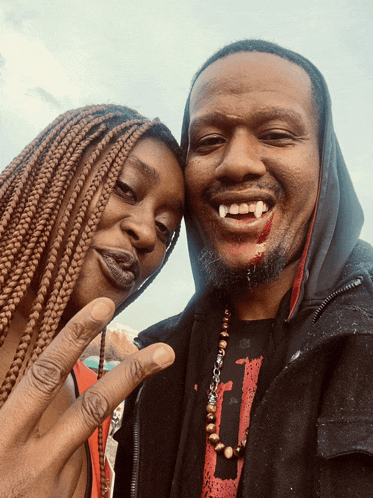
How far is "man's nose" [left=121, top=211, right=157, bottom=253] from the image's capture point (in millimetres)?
1847

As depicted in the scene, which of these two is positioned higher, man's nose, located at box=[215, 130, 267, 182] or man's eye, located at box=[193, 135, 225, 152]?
man's eye, located at box=[193, 135, 225, 152]

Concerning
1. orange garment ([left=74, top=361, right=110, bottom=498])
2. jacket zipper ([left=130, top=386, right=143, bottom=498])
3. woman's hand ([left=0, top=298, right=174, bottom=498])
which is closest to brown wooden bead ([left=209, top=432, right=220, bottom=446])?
jacket zipper ([left=130, top=386, right=143, bottom=498])

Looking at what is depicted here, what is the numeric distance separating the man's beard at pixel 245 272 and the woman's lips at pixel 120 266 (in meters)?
0.41

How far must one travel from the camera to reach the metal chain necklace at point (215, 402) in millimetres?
1681

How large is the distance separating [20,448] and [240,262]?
1.23m

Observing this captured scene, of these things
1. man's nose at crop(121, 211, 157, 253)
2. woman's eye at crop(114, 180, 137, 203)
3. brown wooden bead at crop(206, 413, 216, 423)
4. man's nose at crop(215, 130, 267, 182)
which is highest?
man's nose at crop(215, 130, 267, 182)

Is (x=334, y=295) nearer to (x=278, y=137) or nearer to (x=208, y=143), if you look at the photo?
(x=278, y=137)

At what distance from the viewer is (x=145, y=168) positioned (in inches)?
75.7

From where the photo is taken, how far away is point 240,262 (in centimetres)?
195

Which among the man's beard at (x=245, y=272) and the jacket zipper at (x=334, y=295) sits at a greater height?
the man's beard at (x=245, y=272)

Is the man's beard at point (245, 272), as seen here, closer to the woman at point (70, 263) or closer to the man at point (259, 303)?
the man at point (259, 303)

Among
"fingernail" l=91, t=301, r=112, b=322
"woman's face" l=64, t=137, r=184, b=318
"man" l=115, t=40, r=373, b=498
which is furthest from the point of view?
"woman's face" l=64, t=137, r=184, b=318

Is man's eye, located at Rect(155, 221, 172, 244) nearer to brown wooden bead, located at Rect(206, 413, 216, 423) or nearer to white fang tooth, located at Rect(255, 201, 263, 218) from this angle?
white fang tooth, located at Rect(255, 201, 263, 218)

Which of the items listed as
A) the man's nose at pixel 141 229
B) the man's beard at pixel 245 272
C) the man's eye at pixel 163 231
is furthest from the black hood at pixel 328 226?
the man's nose at pixel 141 229
